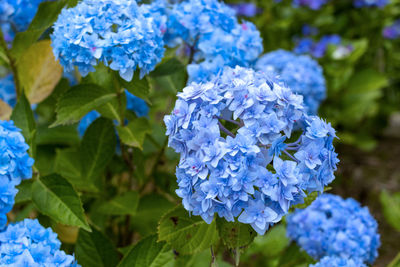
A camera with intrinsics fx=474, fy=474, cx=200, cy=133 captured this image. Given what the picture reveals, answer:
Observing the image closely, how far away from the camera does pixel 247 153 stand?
0.90 metres

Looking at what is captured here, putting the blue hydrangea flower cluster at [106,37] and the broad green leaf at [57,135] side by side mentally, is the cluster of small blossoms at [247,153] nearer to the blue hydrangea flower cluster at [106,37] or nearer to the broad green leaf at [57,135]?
the blue hydrangea flower cluster at [106,37]

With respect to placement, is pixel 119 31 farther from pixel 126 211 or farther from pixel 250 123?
pixel 126 211

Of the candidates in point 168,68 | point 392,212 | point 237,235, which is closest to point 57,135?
point 168,68

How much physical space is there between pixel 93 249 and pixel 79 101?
16.4 inches

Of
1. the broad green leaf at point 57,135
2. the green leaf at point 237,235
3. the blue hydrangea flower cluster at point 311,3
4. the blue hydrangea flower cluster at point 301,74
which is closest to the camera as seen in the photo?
the green leaf at point 237,235

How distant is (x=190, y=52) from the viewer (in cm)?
153

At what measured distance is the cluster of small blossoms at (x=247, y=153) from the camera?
0.91 m

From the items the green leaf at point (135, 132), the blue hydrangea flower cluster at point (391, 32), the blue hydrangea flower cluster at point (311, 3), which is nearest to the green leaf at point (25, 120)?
the green leaf at point (135, 132)

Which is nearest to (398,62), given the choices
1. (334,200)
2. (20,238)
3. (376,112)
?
(376,112)

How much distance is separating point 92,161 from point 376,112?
278 centimetres

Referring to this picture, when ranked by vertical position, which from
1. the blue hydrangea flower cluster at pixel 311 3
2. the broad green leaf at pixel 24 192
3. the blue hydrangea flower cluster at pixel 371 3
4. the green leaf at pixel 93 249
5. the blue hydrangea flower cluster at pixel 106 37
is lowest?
the blue hydrangea flower cluster at pixel 311 3

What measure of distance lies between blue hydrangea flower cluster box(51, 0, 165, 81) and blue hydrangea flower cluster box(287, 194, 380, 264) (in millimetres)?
739

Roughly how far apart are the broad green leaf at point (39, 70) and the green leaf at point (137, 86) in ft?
1.33

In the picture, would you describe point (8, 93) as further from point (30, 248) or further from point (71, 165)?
point (30, 248)
